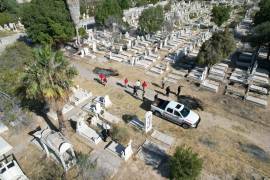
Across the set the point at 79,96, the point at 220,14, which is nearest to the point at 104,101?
the point at 79,96

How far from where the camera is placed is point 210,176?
13.2 meters

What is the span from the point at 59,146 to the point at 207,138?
415 inches

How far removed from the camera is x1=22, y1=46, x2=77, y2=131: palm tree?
12.7 meters

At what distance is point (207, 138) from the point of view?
1591 cm

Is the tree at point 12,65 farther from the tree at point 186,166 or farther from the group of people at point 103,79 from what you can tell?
the tree at point 186,166

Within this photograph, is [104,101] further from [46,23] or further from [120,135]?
[46,23]

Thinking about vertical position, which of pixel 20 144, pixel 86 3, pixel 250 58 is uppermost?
pixel 86 3

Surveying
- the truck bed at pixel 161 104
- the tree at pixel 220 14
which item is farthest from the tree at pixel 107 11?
the truck bed at pixel 161 104

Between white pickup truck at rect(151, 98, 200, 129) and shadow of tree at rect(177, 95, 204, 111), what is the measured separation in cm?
247

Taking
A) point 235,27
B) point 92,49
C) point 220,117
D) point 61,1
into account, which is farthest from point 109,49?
point 235,27

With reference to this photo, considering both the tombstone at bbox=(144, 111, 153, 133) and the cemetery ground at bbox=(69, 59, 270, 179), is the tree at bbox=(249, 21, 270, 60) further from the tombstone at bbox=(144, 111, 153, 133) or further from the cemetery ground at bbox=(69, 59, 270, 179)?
the tombstone at bbox=(144, 111, 153, 133)

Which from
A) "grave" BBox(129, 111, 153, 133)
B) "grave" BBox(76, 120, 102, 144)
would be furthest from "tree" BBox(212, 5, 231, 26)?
"grave" BBox(76, 120, 102, 144)

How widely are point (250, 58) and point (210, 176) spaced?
21290 mm

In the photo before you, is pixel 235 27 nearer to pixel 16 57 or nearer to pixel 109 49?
pixel 109 49
